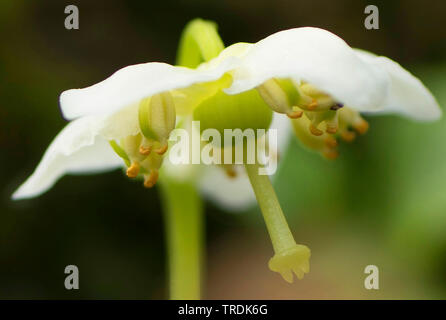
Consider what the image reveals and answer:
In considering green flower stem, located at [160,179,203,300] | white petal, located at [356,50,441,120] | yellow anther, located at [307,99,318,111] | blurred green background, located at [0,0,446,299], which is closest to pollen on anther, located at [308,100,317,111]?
yellow anther, located at [307,99,318,111]

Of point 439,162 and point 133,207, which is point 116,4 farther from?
point 439,162

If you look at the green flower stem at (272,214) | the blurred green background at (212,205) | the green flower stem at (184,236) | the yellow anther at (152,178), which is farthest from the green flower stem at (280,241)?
the blurred green background at (212,205)

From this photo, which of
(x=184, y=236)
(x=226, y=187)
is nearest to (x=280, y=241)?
(x=184, y=236)

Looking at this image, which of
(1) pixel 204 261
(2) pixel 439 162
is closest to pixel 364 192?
(2) pixel 439 162

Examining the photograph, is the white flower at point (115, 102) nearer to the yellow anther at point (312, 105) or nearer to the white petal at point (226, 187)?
the yellow anther at point (312, 105)

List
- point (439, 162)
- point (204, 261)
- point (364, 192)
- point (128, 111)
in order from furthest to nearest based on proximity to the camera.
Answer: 1. point (204, 261)
2. point (364, 192)
3. point (439, 162)
4. point (128, 111)

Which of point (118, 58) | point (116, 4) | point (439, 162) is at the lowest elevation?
point (439, 162)
